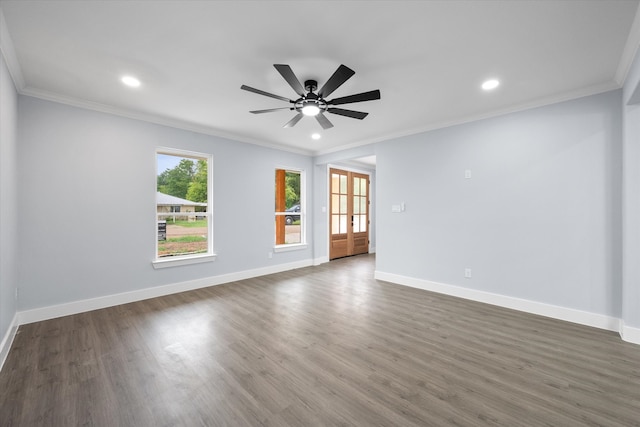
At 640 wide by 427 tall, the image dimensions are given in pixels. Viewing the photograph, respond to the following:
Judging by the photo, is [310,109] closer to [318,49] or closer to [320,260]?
[318,49]

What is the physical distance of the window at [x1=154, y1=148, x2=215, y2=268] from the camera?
13.7 feet

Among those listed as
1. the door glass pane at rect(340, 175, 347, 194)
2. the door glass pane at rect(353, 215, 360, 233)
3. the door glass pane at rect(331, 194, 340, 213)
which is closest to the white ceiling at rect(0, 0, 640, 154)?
the door glass pane at rect(331, 194, 340, 213)

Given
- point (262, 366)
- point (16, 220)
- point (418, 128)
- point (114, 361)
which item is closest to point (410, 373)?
point (262, 366)

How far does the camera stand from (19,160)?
303 centimetres

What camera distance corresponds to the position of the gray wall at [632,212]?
2598 mm

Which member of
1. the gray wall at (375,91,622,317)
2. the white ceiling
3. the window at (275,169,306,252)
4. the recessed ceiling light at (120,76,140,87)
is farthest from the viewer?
the window at (275,169,306,252)

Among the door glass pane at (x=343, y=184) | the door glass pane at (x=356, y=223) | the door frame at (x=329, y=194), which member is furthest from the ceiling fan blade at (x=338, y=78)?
the door glass pane at (x=356, y=223)

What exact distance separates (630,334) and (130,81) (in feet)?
18.9

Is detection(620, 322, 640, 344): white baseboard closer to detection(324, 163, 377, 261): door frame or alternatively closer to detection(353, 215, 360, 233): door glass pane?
detection(324, 163, 377, 261): door frame

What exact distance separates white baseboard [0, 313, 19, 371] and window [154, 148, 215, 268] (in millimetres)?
1443

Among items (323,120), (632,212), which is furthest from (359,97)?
(632,212)

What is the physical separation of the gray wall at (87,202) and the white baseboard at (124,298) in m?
0.07

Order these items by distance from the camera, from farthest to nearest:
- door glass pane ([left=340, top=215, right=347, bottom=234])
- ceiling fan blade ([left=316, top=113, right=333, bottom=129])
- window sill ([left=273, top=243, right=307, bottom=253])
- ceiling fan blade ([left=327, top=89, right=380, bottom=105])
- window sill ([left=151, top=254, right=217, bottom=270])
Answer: door glass pane ([left=340, top=215, right=347, bottom=234]) → window sill ([left=273, top=243, right=307, bottom=253]) → window sill ([left=151, top=254, right=217, bottom=270]) → ceiling fan blade ([left=316, top=113, right=333, bottom=129]) → ceiling fan blade ([left=327, top=89, right=380, bottom=105])

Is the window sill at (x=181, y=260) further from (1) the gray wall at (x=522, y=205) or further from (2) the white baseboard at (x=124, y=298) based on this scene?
(1) the gray wall at (x=522, y=205)
